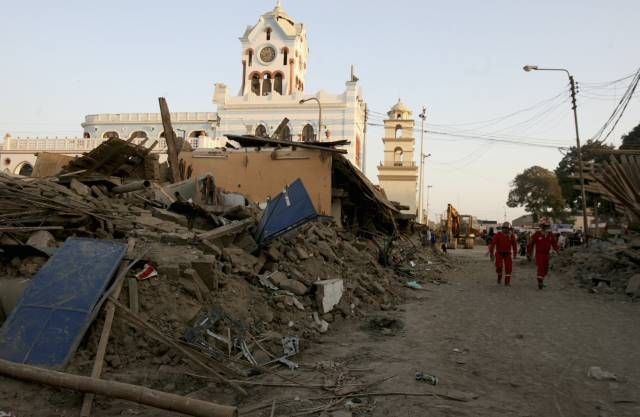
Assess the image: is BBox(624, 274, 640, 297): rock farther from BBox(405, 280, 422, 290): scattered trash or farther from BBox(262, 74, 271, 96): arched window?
BBox(262, 74, 271, 96): arched window

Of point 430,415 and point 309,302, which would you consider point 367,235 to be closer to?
point 309,302

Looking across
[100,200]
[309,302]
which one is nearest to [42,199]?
[100,200]

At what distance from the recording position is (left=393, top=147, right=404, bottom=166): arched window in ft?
148

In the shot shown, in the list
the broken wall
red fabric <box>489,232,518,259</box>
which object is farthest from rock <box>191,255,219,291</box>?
red fabric <box>489,232,518,259</box>

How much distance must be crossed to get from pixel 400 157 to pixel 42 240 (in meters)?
40.9

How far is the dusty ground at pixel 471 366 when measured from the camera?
4.07 metres

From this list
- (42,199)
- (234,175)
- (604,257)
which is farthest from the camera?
(234,175)

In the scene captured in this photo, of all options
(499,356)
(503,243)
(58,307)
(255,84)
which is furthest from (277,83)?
(58,307)

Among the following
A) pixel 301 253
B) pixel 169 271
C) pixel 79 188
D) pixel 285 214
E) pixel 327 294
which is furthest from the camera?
pixel 301 253

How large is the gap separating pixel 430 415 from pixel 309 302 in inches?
138

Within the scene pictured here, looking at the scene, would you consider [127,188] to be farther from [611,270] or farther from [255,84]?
[255,84]

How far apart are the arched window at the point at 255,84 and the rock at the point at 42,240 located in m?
39.3

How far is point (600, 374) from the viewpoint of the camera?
4965 mm

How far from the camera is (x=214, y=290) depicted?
241 inches
